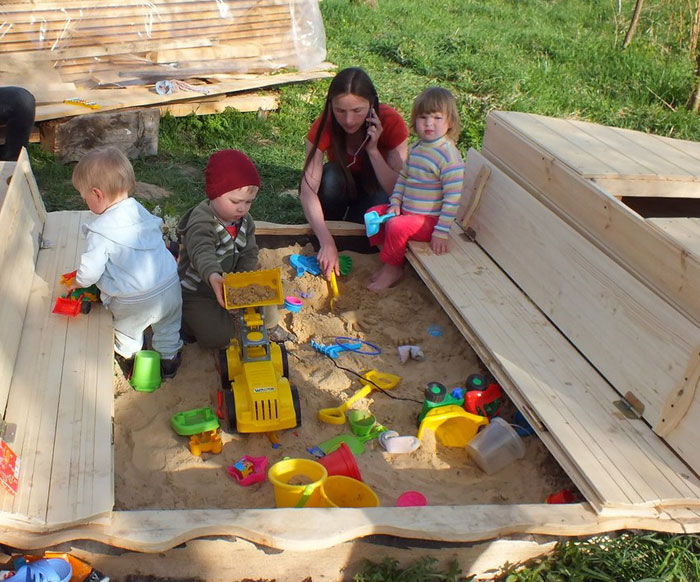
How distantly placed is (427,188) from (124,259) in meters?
1.68

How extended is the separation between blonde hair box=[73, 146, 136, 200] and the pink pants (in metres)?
1.48

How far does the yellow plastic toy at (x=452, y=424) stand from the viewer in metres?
2.92

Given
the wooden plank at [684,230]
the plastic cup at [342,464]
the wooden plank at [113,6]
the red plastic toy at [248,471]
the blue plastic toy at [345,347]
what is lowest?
the blue plastic toy at [345,347]

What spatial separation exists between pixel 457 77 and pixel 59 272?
517 centimetres

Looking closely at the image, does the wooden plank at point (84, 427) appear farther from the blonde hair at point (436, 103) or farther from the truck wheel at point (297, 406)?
the blonde hair at point (436, 103)

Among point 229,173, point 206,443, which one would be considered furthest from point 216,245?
point 206,443

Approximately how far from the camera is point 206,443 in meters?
2.72

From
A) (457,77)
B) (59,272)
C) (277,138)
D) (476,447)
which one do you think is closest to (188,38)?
(277,138)

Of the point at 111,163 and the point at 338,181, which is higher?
the point at 111,163

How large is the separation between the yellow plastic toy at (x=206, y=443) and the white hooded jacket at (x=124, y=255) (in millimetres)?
618

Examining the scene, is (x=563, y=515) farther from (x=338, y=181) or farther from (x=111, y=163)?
(x=338, y=181)

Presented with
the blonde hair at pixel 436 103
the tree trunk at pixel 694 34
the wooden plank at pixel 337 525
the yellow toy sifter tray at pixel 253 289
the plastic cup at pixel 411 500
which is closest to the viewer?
the wooden plank at pixel 337 525

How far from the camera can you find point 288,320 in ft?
12.0

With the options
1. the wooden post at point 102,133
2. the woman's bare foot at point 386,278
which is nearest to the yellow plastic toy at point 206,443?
the woman's bare foot at point 386,278
